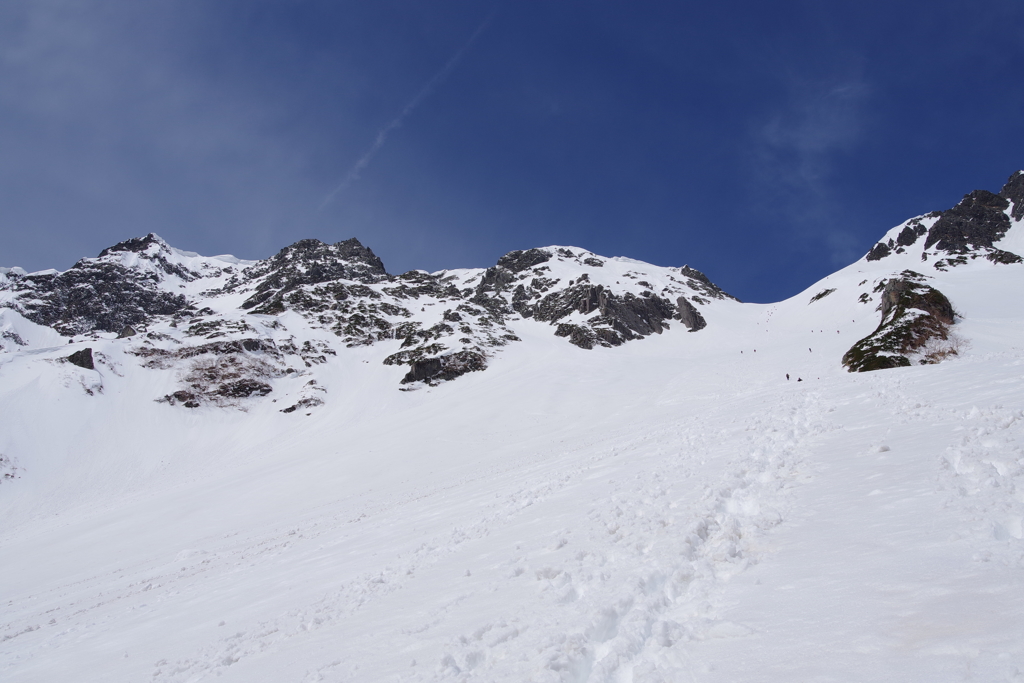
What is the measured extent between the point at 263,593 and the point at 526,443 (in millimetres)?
19979

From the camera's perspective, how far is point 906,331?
107ft

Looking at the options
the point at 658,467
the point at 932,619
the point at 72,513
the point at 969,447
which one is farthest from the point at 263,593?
the point at 72,513

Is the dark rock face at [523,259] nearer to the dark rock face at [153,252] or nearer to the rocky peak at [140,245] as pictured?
the dark rock face at [153,252]

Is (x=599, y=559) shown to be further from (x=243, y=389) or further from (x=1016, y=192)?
(x=1016, y=192)

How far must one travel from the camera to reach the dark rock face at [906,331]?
31031 millimetres

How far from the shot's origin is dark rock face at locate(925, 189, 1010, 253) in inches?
3728

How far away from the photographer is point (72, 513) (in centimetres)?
3438

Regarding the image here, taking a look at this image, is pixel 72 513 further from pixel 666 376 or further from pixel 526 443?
pixel 666 376

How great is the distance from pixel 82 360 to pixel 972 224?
157 m

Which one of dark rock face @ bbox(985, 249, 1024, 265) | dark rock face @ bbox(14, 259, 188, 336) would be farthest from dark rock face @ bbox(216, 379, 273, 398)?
dark rock face @ bbox(985, 249, 1024, 265)

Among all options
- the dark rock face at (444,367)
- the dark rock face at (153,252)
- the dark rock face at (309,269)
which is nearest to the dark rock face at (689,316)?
the dark rock face at (444,367)

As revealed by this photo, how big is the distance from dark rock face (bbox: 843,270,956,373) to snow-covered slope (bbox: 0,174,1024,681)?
0.38 metres

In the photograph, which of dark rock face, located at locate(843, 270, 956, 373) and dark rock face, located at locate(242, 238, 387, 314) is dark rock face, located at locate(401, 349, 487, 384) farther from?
dark rock face, located at locate(843, 270, 956, 373)

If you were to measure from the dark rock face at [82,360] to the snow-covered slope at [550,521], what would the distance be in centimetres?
51
